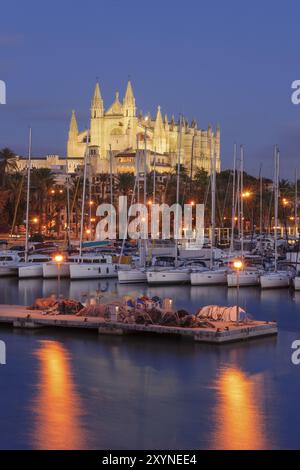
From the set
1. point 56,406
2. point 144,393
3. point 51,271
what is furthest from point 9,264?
point 56,406

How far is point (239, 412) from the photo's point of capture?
67.1 feet

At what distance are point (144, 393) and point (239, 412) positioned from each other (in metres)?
2.90

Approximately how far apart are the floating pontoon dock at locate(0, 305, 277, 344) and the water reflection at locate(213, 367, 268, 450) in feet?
7.68

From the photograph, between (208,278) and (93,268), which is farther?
(93,268)

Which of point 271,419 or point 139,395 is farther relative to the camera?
→ point 139,395

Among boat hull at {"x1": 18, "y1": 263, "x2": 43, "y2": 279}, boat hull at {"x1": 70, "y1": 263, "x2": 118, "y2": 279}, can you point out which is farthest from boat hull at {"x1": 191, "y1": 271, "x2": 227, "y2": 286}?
boat hull at {"x1": 18, "y1": 263, "x2": 43, "y2": 279}

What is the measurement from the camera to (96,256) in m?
56.2

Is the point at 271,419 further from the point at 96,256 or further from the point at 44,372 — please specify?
the point at 96,256

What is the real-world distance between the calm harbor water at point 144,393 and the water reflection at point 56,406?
2 cm

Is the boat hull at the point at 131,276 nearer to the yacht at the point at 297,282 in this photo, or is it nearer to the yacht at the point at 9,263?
the yacht at the point at 297,282

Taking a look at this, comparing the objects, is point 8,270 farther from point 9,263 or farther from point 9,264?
point 9,263

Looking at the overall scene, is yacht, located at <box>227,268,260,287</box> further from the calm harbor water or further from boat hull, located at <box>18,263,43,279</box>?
the calm harbor water
